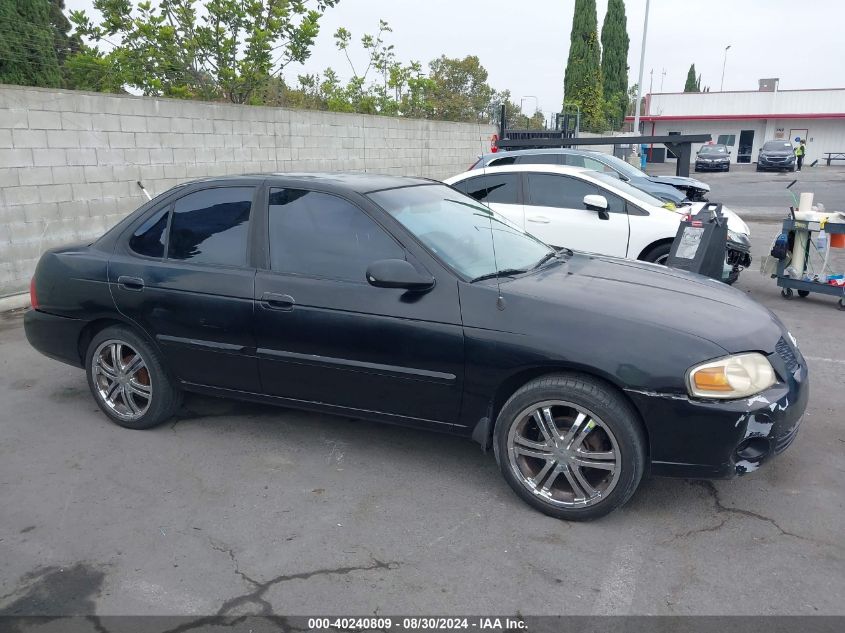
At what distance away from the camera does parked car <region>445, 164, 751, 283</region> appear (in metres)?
8.04

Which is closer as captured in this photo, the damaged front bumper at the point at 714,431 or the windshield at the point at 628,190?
the damaged front bumper at the point at 714,431

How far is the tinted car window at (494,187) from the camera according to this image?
8.80 metres

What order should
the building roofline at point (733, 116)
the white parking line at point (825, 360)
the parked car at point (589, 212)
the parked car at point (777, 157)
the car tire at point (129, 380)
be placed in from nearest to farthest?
1. the car tire at point (129, 380)
2. the white parking line at point (825, 360)
3. the parked car at point (589, 212)
4. the parked car at point (777, 157)
5. the building roofline at point (733, 116)

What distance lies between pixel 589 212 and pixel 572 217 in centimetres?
20

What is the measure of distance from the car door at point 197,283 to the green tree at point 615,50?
49.7 meters

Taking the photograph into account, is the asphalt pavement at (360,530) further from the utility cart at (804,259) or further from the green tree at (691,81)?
the green tree at (691,81)

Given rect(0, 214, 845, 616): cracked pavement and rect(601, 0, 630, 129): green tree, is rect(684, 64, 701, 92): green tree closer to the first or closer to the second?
rect(601, 0, 630, 129): green tree

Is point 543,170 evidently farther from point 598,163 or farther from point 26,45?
point 26,45

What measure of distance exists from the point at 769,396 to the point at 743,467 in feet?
1.17

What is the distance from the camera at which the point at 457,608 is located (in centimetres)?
286

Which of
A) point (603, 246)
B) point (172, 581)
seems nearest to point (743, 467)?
point (172, 581)

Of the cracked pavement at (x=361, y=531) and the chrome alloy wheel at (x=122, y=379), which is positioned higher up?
the chrome alloy wheel at (x=122, y=379)

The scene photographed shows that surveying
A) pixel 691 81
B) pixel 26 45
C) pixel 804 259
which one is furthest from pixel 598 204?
pixel 691 81

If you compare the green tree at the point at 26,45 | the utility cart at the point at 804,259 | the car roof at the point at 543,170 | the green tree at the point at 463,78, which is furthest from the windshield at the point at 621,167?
the green tree at the point at 463,78
